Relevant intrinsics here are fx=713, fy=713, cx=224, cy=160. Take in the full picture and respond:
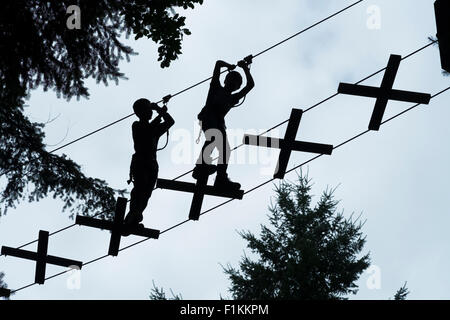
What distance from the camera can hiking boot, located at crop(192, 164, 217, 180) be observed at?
8133 mm

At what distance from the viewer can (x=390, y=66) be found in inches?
317

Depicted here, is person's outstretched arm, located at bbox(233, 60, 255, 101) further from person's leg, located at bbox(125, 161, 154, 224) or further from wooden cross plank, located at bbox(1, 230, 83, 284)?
wooden cross plank, located at bbox(1, 230, 83, 284)

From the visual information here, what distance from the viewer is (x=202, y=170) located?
320 inches

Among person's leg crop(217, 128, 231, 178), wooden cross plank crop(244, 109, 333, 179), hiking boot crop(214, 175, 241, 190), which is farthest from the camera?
person's leg crop(217, 128, 231, 178)

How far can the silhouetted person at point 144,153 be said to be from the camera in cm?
828

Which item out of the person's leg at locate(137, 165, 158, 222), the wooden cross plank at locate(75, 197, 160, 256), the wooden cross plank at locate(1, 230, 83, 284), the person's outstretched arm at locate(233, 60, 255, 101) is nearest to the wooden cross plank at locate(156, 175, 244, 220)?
the person's leg at locate(137, 165, 158, 222)

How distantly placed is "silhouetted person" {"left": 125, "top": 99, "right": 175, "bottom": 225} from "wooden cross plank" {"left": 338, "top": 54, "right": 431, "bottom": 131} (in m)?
2.14

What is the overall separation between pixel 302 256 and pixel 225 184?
8022 millimetres

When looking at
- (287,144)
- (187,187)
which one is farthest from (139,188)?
(287,144)

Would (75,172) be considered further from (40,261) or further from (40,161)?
(40,261)

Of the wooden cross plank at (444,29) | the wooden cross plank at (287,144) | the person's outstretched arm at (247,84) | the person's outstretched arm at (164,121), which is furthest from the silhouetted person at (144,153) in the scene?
the wooden cross plank at (444,29)

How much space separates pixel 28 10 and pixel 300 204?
1009 centimetres
